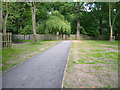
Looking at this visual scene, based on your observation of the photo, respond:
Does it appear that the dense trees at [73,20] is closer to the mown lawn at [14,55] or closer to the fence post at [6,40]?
the fence post at [6,40]

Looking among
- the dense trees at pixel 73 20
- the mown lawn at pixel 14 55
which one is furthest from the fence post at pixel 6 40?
the dense trees at pixel 73 20

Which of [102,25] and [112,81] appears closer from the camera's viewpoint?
[112,81]

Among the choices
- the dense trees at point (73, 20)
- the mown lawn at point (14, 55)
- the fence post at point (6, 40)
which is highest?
the dense trees at point (73, 20)

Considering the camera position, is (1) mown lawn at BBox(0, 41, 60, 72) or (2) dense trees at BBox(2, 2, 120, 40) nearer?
(1) mown lawn at BBox(0, 41, 60, 72)

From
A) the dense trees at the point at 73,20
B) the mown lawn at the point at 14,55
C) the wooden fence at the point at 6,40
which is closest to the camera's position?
the mown lawn at the point at 14,55

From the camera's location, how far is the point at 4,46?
8984 millimetres

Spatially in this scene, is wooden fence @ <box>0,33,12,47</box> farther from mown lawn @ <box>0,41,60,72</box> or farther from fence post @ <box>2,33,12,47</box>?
mown lawn @ <box>0,41,60,72</box>

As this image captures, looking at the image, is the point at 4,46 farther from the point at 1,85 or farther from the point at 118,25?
the point at 118,25

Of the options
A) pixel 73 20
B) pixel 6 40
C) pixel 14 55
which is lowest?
pixel 14 55

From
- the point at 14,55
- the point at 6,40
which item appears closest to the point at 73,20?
the point at 6,40

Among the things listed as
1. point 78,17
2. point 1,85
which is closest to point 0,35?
point 1,85

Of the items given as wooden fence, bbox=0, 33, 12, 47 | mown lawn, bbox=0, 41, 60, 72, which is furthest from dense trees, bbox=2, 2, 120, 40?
mown lawn, bbox=0, 41, 60, 72

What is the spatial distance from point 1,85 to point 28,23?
21870mm

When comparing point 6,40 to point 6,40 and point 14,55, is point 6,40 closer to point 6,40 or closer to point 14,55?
point 6,40
